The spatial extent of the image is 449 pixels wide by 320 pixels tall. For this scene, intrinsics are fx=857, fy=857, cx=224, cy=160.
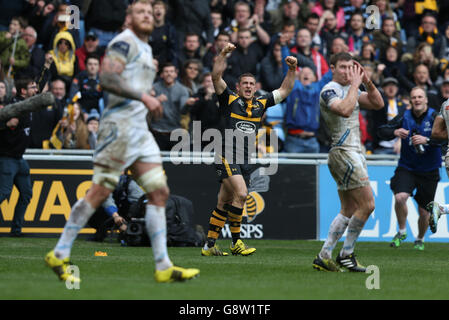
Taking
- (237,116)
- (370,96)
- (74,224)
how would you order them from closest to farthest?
1. (74,224)
2. (370,96)
3. (237,116)

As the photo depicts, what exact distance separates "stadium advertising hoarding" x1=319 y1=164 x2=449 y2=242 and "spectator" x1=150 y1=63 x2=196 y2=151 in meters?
3.02

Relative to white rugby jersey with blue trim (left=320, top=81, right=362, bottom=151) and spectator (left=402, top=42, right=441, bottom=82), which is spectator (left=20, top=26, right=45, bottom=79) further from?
white rugby jersey with blue trim (left=320, top=81, right=362, bottom=151)

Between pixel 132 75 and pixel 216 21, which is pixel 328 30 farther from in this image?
pixel 132 75

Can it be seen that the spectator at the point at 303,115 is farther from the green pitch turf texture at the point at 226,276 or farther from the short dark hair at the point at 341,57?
the short dark hair at the point at 341,57

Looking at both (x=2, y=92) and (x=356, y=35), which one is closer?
(x=2, y=92)

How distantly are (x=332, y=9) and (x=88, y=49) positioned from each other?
21.6 ft

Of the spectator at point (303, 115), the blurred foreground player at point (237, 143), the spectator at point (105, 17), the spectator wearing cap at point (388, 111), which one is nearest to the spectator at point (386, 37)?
the spectator wearing cap at point (388, 111)

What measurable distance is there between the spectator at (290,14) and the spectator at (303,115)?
3240mm

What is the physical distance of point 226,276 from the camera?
8953 millimetres

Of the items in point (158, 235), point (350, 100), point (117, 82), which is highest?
point (117, 82)

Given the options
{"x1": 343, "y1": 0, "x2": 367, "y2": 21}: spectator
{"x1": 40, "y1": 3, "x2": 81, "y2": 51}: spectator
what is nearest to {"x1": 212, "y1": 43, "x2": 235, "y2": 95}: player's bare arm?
{"x1": 40, "y1": 3, "x2": 81, "y2": 51}: spectator

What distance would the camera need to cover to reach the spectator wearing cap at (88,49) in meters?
18.5

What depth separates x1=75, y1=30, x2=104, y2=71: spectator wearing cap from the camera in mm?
18531

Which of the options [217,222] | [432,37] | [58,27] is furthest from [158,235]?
[432,37]
